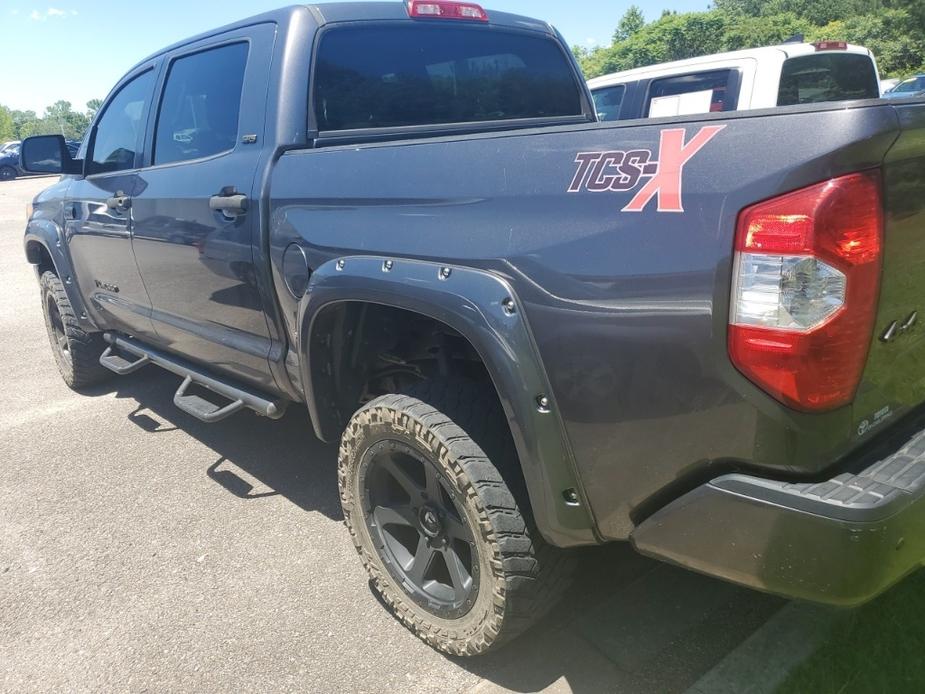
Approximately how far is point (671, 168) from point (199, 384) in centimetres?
293

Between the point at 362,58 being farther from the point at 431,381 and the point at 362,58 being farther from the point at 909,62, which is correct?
the point at 909,62

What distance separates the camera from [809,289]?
1456mm

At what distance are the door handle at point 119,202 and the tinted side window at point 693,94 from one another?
426 cm

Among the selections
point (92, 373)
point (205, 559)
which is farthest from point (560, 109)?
point (92, 373)

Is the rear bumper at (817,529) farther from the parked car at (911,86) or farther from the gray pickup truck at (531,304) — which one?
the parked car at (911,86)

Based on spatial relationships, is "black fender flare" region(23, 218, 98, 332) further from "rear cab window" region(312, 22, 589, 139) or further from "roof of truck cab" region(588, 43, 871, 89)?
"roof of truck cab" region(588, 43, 871, 89)

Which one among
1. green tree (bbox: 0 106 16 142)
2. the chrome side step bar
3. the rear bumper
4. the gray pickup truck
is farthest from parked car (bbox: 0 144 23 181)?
green tree (bbox: 0 106 16 142)

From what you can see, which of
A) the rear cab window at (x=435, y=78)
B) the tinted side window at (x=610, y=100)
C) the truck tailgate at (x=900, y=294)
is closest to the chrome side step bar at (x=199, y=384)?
the rear cab window at (x=435, y=78)

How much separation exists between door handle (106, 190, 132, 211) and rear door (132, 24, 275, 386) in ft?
0.30

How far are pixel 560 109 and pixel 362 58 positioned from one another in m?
1.11

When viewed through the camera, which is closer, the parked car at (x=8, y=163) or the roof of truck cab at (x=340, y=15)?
the roof of truck cab at (x=340, y=15)

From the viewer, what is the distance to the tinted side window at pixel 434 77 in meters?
2.94

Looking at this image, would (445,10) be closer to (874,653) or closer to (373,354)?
(373,354)

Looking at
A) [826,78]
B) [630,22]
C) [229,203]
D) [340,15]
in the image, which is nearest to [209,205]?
[229,203]
